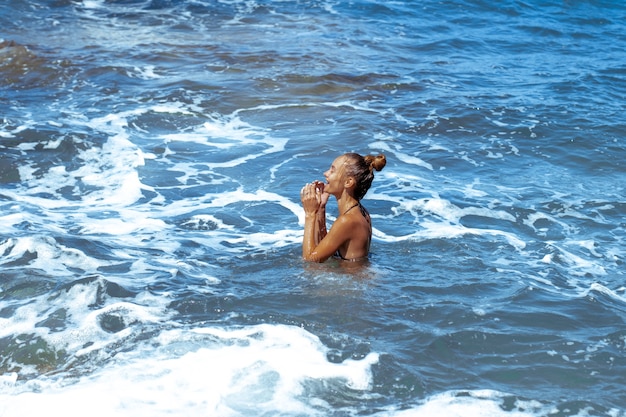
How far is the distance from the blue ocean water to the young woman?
0.65ft

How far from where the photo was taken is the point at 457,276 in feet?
20.9

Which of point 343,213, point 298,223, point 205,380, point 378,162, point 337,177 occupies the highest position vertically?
point 378,162

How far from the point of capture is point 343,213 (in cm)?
630

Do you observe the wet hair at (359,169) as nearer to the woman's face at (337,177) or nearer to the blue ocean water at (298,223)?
the woman's face at (337,177)

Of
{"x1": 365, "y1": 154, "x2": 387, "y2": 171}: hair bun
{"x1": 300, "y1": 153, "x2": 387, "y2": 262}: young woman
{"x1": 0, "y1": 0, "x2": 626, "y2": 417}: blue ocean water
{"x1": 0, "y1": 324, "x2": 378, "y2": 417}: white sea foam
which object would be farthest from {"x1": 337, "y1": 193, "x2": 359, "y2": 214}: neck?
{"x1": 0, "y1": 324, "x2": 378, "y2": 417}: white sea foam

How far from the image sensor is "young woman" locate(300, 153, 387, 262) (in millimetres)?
6234

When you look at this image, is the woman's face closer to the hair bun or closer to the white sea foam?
the hair bun

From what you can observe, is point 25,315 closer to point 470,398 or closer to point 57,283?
point 57,283

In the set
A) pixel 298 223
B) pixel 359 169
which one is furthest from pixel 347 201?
pixel 298 223

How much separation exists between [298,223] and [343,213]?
140cm

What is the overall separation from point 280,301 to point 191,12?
12.7 metres

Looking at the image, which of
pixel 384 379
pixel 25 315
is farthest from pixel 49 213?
pixel 384 379

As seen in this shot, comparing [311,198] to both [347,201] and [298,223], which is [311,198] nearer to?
[347,201]

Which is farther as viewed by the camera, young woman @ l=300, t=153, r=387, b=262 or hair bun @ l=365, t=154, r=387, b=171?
young woman @ l=300, t=153, r=387, b=262
